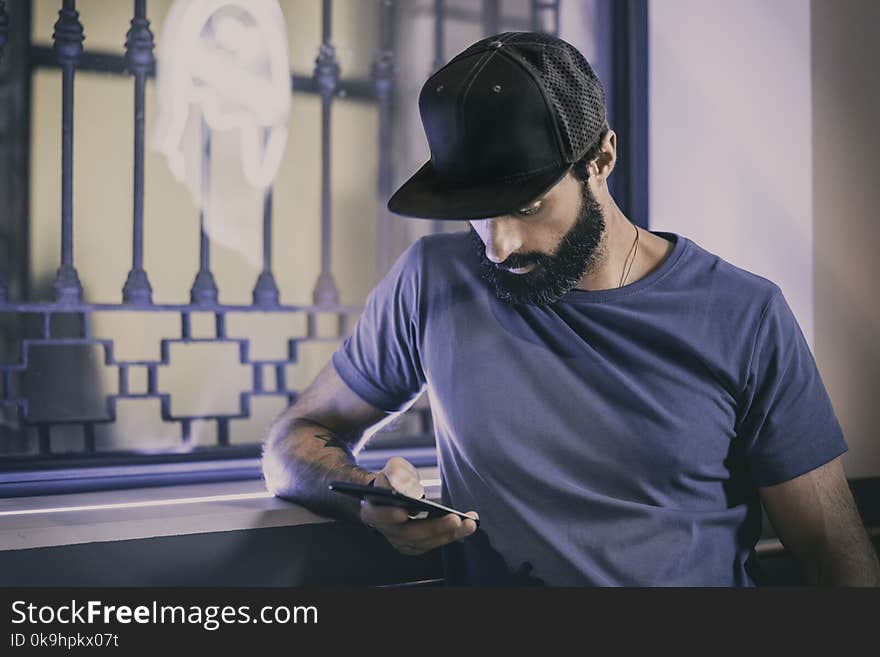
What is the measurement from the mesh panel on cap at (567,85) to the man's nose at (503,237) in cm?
13

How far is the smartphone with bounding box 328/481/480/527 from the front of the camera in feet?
3.21

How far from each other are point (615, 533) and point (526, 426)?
0.21 m

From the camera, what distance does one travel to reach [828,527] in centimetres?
118

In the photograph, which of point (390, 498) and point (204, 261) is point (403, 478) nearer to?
point (390, 498)

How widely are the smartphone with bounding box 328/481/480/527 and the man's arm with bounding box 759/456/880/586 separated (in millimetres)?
536

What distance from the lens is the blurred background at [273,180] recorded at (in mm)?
1613

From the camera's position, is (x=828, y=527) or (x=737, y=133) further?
(x=737, y=133)

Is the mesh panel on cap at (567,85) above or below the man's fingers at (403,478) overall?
above

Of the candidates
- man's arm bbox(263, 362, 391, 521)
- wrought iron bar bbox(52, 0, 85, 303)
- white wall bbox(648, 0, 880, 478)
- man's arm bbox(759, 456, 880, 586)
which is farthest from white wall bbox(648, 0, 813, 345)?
wrought iron bar bbox(52, 0, 85, 303)

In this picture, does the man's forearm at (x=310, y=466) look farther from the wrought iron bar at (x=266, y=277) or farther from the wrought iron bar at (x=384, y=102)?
the wrought iron bar at (x=384, y=102)

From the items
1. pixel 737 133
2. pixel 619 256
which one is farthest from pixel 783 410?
pixel 737 133

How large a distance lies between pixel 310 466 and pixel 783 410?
0.76m

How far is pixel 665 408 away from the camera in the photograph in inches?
47.8

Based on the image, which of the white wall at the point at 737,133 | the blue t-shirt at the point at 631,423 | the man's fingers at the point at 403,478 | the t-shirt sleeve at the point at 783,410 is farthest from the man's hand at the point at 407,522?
the white wall at the point at 737,133
